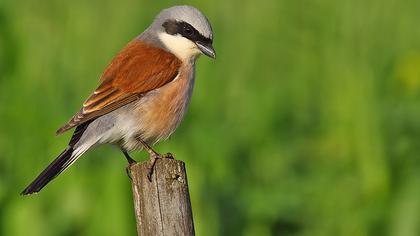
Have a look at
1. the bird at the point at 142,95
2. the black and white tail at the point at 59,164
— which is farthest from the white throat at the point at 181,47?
the black and white tail at the point at 59,164

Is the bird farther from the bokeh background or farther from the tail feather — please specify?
the bokeh background

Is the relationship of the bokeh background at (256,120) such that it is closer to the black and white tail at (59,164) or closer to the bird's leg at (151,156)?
the bird's leg at (151,156)

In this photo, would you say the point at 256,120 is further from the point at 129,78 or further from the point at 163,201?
the point at 163,201

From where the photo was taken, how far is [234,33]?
11.1m

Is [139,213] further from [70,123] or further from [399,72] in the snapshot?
[399,72]

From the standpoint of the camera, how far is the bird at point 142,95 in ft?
23.7

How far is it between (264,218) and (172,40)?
7.24 feet

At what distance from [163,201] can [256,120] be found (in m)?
4.26

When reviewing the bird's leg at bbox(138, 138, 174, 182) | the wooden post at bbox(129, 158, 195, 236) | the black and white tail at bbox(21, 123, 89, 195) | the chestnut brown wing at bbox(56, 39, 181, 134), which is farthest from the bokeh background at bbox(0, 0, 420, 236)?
the wooden post at bbox(129, 158, 195, 236)

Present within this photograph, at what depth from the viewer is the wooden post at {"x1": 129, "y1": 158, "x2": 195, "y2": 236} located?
6238 millimetres

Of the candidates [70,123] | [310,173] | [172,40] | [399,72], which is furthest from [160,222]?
[399,72]

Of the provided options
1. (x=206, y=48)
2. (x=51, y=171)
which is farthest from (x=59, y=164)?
(x=206, y=48)

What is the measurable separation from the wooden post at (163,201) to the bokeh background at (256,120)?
2227mm

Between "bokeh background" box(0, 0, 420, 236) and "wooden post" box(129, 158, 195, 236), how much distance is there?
7.31 feet
